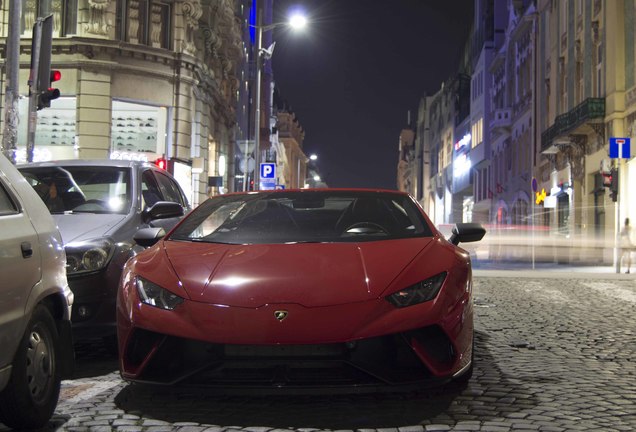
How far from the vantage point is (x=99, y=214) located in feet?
21.6

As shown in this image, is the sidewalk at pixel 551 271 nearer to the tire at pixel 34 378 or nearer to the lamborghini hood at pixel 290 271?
the lamborghini hood at pixel 290 271

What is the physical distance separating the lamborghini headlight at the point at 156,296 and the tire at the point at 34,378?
0.47m

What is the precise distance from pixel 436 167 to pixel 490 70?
47.5m

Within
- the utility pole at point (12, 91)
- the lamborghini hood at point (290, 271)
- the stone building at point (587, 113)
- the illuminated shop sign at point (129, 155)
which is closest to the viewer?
the lamborghini hood at point (290, 271)

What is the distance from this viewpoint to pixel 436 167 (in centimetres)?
10606

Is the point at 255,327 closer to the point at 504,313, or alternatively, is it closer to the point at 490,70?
the point at 504,313

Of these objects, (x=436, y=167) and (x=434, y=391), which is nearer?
(x=434, y=391)

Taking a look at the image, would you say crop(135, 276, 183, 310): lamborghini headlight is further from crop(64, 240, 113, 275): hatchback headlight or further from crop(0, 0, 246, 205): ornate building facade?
crop(0, 0, 246, 205): ornate building facade

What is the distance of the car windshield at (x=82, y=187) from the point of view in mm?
6910

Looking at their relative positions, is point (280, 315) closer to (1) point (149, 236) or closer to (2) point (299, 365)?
(2) point (299, 365)

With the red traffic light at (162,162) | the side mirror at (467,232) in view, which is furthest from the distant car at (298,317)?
the red traffic light at (162,162)

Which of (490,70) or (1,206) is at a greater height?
(490,70)

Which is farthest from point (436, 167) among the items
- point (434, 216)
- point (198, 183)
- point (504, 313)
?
point (504, 313)

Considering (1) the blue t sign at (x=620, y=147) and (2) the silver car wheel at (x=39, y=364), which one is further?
(1) the blue t sign at (x=620, y=147)
